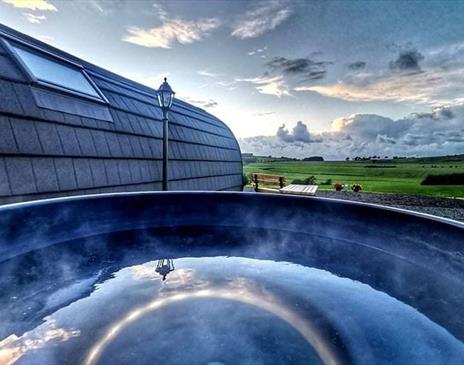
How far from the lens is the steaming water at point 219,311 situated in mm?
1287

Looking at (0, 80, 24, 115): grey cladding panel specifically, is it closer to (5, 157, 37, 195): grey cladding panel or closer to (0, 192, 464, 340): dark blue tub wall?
(5, 157, 37, 195): grey cladding panel

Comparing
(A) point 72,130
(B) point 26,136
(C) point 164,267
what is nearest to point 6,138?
(B) point 26,136

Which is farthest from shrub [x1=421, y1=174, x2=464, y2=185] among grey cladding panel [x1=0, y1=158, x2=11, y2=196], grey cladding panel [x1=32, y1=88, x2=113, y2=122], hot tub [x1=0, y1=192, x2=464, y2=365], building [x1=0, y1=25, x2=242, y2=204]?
grey cladding panel [x1=0, y1=158, x2=11, y2=196]

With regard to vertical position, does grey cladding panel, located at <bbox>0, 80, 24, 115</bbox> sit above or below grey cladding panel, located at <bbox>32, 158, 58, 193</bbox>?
above

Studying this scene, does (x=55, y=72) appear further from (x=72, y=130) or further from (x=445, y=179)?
(x=445, y=179)

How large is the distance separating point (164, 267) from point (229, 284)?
67 centimetres

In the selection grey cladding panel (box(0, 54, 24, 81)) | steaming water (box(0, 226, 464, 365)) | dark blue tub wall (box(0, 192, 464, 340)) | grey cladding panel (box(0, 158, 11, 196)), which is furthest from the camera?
grey cladding panel (box(0, 54, 24, 81))

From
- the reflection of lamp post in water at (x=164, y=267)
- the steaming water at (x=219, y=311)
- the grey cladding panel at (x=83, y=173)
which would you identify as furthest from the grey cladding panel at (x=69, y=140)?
the reflection of lamp post in water at (x=164, y=267)

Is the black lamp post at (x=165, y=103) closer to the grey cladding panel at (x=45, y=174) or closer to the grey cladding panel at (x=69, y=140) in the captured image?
the grey cladding panel at (x=69, y=140)

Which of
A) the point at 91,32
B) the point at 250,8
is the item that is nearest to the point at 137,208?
the point at 91,32

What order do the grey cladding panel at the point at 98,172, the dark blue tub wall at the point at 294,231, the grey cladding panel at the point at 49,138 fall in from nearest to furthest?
the dark blue tub wall at the point at 294,231 → the grey cladding panel at the point at 49,138 → the grey cladding panel at the point at 98,172

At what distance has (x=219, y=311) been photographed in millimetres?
1658

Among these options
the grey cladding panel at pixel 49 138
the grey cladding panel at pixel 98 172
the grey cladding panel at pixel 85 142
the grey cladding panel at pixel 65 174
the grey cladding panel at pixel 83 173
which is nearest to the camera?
the grey cladding panel at pixel 49 138

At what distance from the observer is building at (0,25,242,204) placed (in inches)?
152
